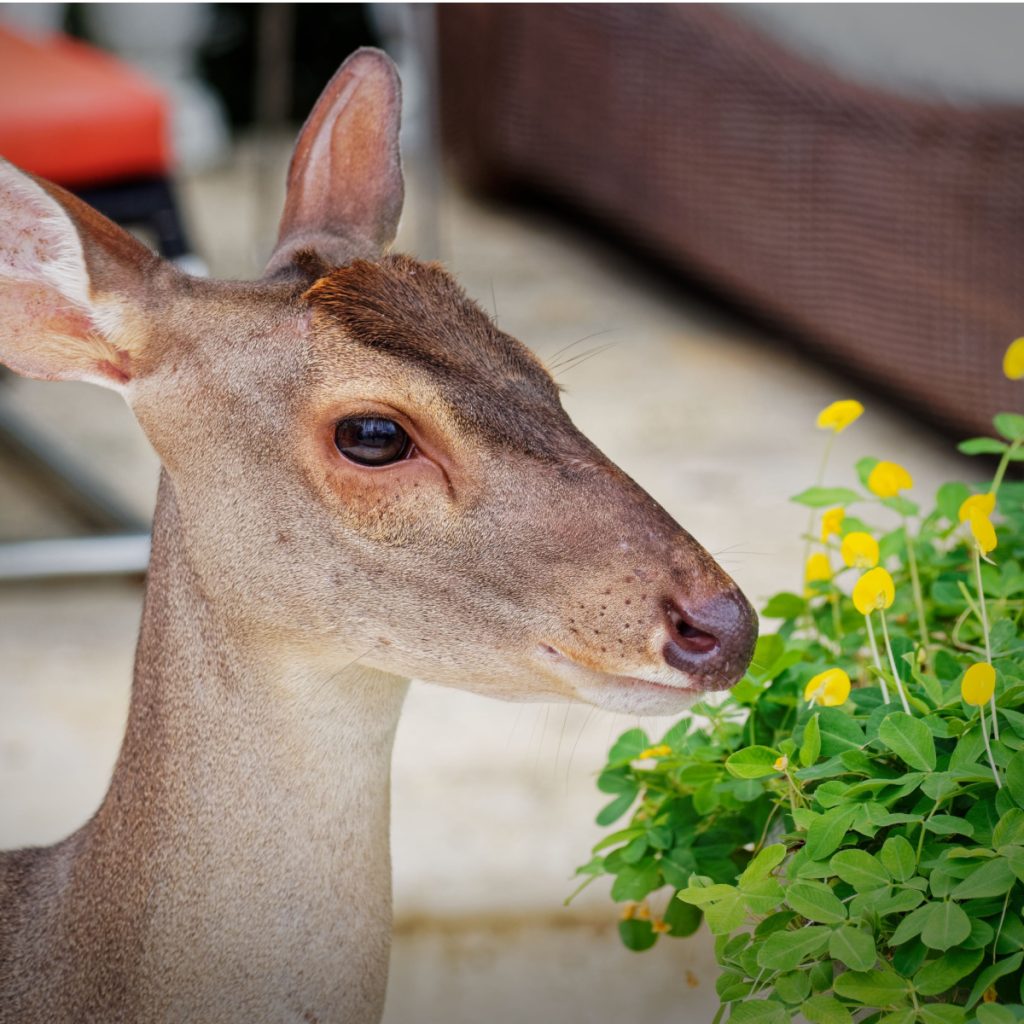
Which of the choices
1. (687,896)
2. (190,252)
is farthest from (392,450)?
(190,252)

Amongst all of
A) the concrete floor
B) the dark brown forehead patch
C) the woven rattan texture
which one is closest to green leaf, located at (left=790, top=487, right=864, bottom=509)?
the dark brown forehead patch

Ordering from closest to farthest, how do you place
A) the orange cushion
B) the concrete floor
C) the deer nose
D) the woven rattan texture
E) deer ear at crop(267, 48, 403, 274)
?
the deer nose
deer ear at crop(267, 48, 403, 274)
the concrete floor
the orange cushion
the woven rattan texture

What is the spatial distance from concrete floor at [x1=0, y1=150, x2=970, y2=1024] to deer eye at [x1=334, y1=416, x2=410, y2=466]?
0.73 meters

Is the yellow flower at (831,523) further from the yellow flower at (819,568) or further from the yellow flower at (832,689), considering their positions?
the yellow flower at (832,689)

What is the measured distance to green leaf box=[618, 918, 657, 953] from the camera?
156 cm

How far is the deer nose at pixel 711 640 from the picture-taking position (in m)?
1.30

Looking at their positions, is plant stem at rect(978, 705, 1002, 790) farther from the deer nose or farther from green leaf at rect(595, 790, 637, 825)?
green leaf at rect(595, 790, 637, 825)

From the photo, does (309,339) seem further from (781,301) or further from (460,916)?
(781,301)

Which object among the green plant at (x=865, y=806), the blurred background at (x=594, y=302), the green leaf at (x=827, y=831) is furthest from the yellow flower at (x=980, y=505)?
the blurred background at (x=594, y=302)

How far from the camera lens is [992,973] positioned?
1.11 metres

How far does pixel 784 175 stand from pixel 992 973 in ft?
11.7

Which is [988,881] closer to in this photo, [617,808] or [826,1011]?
[826,1011]

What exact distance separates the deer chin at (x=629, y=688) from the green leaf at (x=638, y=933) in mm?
307

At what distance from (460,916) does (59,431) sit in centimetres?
233
